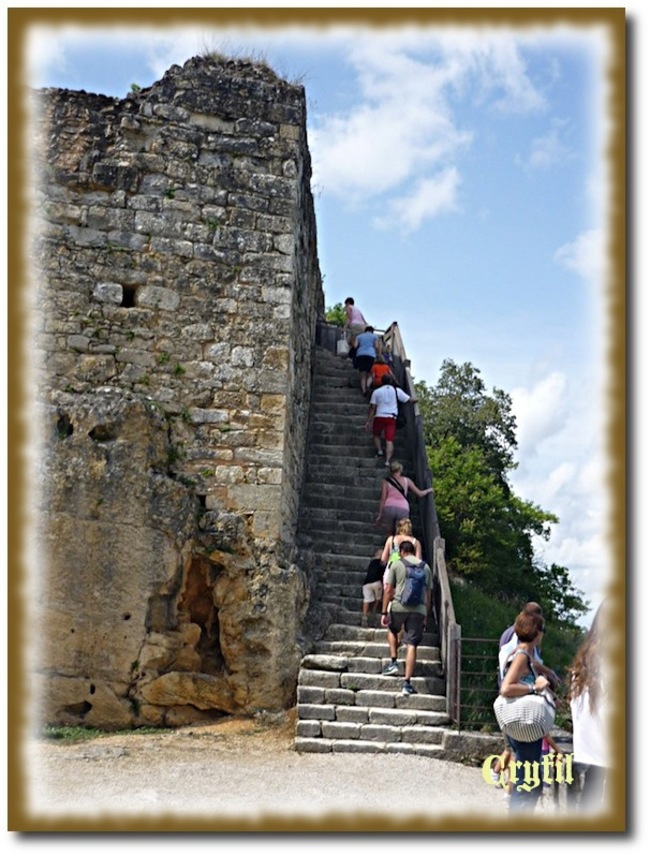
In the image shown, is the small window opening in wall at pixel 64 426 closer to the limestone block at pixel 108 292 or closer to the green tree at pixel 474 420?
the limestone block at pixel 108 292

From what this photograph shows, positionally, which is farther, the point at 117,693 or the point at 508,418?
the point at 508,418

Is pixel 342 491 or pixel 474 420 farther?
pixel 474 420

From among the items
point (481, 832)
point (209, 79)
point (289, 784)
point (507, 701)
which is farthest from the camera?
point (209, 79)

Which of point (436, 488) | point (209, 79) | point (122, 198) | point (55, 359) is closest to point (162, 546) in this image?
point (55, 359)

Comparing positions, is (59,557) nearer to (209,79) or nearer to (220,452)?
(220,452)

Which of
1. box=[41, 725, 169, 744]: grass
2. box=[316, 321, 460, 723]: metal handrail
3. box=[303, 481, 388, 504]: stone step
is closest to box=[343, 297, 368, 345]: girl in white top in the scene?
box=[316, 321, 460, 723]: metal handrail

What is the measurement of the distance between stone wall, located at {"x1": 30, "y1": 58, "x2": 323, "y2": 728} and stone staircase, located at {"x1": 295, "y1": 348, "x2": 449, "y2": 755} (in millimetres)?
447

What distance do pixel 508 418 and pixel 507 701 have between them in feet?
57.6

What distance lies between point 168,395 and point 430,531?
3.45m

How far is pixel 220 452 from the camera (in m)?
8.23

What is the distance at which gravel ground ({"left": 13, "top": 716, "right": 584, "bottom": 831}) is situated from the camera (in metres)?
4.77

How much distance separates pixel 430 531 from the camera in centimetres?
967

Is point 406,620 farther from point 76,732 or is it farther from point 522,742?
point 76,732

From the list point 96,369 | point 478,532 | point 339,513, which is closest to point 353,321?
point 478,532
